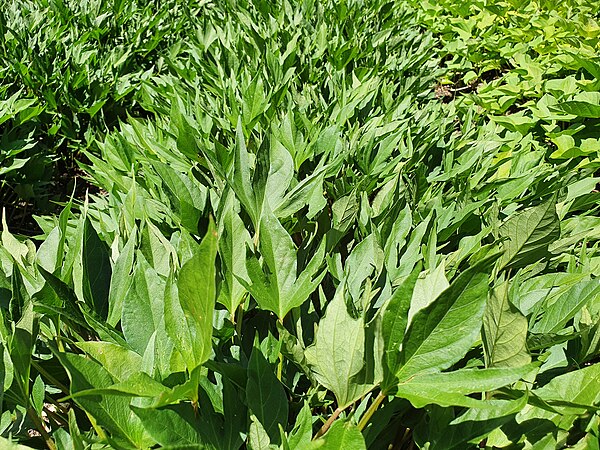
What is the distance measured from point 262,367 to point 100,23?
4522 mm

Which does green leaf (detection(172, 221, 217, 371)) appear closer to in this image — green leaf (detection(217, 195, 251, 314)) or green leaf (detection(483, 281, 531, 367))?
green leaf (detection(217, 195, 251, 314))

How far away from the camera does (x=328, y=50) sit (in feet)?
12.3

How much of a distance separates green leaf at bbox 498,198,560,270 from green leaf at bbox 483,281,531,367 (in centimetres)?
48

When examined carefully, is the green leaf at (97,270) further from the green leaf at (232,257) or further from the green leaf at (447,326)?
the green leaf at (447,326)

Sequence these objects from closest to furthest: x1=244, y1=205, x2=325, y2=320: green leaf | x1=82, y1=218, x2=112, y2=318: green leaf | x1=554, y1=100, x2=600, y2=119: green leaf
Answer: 1. x1=244, y1=205, x2=325, y2=320: green leaf
2. x1=82, y1=218, x2=112, y2=318: green leaf
3. x1=554, y1=100, x2=600, y2=119: green leaf

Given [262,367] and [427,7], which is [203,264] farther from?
[427,7]

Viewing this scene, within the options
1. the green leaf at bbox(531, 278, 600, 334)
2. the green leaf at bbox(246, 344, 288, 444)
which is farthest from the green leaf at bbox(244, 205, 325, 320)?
the green leaf at bbox(531, 278, 600, 334)

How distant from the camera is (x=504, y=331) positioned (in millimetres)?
1017

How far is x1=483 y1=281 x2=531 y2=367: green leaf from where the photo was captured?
3.26ft

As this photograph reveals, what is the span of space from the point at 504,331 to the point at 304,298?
396 millimetres

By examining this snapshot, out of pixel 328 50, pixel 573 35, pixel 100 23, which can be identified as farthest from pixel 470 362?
pixel 100 23

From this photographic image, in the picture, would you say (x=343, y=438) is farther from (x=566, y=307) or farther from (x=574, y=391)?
(x=566, y=307)

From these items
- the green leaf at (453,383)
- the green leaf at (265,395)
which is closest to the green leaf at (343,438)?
the green leaf at (453,383)

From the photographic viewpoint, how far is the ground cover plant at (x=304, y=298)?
3.04 ft
